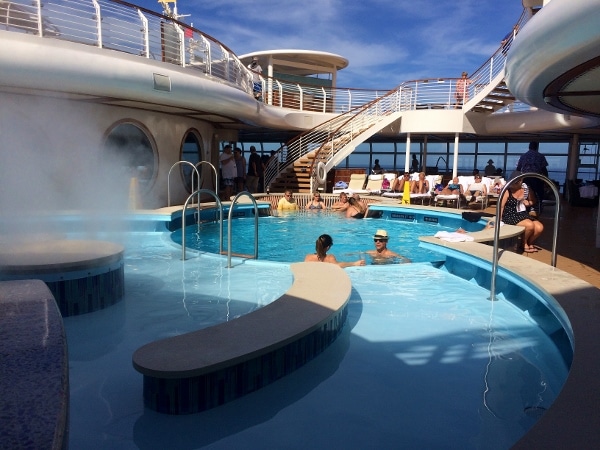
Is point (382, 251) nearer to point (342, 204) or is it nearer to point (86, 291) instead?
point (86, 291)

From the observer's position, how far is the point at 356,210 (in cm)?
1156

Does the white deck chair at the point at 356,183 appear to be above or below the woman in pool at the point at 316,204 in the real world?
above

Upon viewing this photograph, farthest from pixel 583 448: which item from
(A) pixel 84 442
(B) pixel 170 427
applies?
(A) pixel 84 442

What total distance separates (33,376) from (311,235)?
8502 mm

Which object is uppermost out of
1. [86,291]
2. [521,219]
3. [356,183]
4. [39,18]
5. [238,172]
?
[39,18]

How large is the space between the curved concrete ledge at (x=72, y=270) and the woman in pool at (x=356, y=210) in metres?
7.62

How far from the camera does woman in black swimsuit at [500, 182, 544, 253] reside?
675 cm

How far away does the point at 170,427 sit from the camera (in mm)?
2441

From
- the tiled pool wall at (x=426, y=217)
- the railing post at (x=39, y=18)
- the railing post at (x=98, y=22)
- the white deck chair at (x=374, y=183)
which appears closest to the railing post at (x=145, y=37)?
the railing post at (x=98, y=22)

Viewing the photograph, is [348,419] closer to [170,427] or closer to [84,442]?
[170,427]

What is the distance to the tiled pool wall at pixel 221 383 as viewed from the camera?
8.26 feet

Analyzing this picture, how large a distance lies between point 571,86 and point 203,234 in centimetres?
615

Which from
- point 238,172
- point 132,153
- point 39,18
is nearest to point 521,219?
point 39,18

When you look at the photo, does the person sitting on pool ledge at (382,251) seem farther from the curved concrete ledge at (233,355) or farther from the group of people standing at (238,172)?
the group of people standing at (238,172)
